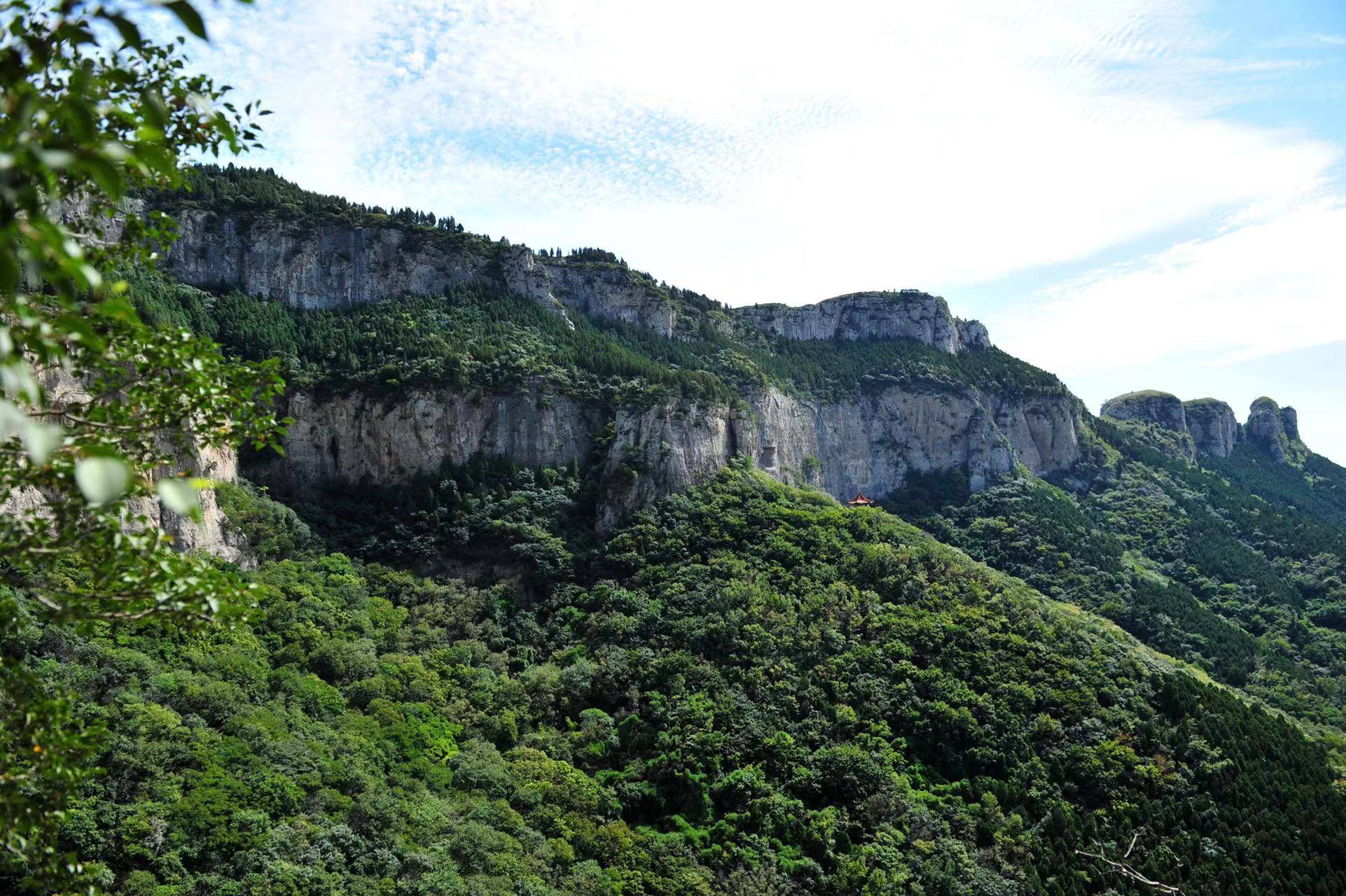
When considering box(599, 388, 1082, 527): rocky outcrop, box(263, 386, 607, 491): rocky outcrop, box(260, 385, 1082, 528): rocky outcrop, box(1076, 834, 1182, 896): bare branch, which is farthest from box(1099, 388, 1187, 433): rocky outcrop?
box(1076, 834, 1182, 896): bare branch

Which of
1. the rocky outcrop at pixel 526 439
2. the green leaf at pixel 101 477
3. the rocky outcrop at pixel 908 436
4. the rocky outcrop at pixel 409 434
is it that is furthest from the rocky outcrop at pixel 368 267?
the green leaf at pixel 101 477

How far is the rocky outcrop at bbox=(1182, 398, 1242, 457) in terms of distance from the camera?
112 m

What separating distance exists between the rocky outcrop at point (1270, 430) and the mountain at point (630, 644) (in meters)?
39.1

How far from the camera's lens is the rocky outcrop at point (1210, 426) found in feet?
366

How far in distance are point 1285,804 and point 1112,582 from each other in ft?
115

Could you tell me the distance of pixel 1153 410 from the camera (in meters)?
112

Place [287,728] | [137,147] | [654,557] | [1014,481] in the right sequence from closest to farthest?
1. [137,147]
2. [287,728]
3. [654,557]
4. [1014,481]

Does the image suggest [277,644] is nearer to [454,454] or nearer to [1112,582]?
[454,454]

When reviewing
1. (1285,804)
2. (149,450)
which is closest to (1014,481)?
(1285,804)

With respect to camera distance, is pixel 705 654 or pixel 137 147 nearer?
pixel 137 147

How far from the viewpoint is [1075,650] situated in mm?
42250

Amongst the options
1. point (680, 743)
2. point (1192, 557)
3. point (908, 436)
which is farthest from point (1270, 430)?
point (680, 743)

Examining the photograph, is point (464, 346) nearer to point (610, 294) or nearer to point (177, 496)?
point (610, 294)

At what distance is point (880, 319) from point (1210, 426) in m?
51.2
